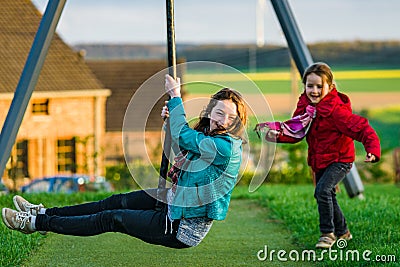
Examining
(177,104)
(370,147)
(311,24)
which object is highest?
(177,104)

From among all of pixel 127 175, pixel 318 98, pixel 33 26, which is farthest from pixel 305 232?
pixel 33 26

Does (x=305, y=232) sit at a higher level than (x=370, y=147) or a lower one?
lower

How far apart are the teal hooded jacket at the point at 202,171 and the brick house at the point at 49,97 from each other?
23389 mm

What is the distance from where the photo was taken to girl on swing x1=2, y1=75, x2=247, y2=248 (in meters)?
5.09

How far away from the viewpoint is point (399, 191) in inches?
468

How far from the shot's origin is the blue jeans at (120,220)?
5.23m

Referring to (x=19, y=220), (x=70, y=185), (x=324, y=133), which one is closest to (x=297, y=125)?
(x=324, y=133)

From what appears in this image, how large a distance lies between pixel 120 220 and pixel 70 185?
9.93m

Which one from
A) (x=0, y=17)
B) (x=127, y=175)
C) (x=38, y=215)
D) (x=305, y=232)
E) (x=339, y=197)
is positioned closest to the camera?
(x=38, y=215)

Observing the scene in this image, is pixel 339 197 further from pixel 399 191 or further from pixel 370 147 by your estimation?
pixel 370 147

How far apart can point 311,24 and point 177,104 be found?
4590 centimetres

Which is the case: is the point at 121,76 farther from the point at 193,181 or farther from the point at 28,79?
the point at 193,181

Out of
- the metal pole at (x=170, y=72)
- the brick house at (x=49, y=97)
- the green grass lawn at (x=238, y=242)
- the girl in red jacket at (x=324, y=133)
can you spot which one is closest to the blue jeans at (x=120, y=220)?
the metal pole at (x=170, y=72)

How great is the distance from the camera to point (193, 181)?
16.8 ft
